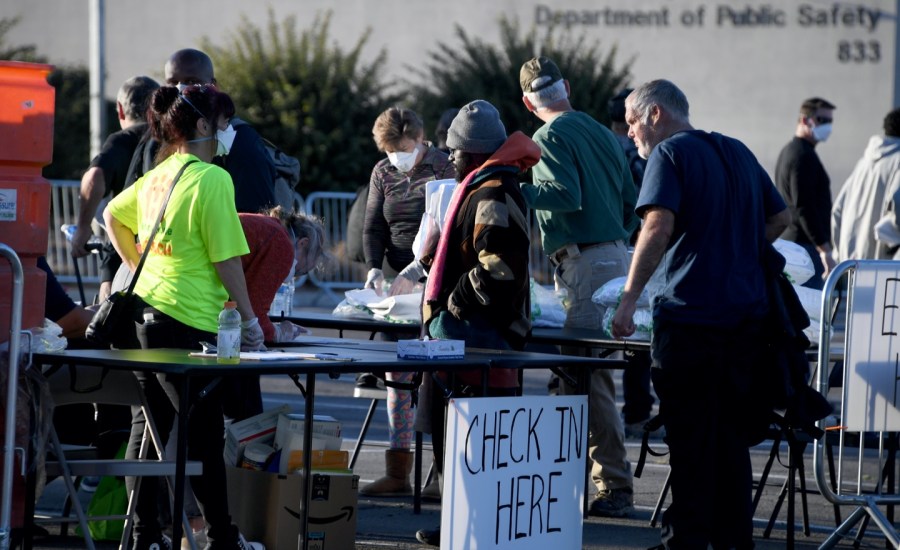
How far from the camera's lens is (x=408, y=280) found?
7.18 metres

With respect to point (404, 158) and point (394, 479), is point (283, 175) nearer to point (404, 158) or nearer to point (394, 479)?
point (404, 158)

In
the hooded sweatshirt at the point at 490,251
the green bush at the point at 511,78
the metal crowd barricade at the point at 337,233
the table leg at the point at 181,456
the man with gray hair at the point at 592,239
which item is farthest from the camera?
the green bush at the point at 511,78

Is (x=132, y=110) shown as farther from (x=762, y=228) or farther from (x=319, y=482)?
(x=762, y=228)

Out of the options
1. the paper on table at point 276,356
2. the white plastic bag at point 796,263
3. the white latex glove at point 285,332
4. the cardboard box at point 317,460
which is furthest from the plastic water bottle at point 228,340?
the white plastic bag at point 796,263

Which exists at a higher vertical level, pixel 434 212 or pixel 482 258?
pixel 434 212

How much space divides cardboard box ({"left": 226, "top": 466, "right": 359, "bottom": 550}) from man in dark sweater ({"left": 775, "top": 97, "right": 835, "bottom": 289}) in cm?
584

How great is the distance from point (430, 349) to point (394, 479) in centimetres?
227

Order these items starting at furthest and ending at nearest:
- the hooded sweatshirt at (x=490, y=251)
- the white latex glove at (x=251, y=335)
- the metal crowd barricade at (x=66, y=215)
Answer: the metal crowd barricade at (x=66, y=215) → the hooded sweatshirt at (x=490, y=251) → the white latex glove at (x=251, y=335)

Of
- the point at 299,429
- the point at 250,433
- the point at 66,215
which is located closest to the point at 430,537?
the point at 299,429

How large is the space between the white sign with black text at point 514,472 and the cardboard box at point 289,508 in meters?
0.74

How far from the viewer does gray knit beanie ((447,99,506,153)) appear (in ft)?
19.4

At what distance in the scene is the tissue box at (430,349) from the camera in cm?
527

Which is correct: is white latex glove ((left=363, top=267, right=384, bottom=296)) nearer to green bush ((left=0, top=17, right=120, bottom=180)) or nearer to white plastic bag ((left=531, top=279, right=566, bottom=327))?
white plastic bag ((left=531, top=279, right=566, bottom=327))

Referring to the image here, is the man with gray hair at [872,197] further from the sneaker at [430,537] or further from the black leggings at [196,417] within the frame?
the black leggings at [196,417]
